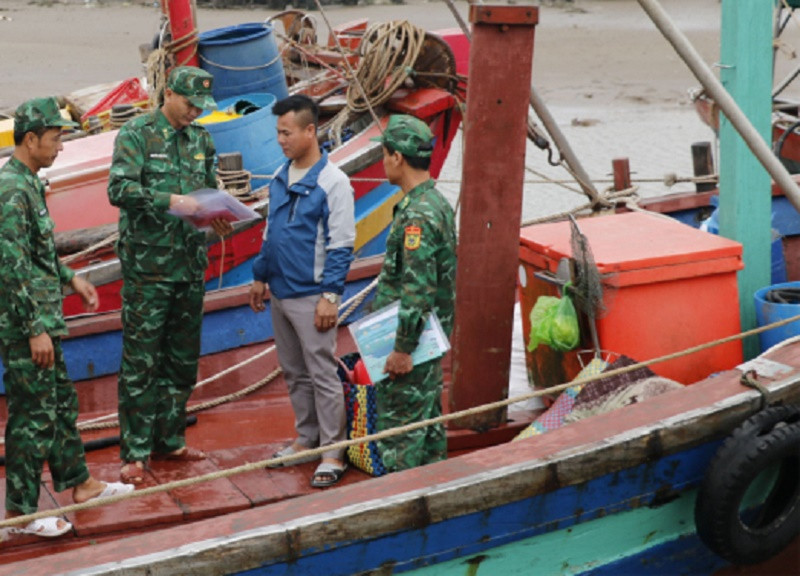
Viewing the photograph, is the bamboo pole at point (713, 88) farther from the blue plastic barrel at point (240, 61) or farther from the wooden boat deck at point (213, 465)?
the blue plastic barrel at point (240, 61)

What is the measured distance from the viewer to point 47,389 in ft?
14.9

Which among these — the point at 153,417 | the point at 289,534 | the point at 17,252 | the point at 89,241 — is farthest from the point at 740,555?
the point at 89,241

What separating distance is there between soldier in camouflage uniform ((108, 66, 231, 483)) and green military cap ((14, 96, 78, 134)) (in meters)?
0.49

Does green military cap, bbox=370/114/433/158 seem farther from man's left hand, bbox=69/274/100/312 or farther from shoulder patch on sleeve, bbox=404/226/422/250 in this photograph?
man's left hand, bbox=69/274/100/312

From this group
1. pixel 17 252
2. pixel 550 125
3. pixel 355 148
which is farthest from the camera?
pixel 355 148

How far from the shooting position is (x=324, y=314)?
193 inches

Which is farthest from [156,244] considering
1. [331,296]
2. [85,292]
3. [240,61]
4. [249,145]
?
[240,61]

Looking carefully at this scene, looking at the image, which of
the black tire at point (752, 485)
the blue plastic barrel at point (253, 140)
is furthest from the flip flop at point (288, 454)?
the blue plastic barrel at point (253, 140)

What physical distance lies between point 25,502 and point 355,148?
349 cm

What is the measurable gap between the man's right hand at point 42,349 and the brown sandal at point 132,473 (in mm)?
726

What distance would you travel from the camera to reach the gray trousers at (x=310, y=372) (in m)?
5.00

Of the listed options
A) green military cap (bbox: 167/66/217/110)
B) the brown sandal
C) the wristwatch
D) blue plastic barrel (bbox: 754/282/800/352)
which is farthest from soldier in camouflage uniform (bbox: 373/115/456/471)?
blue plastic barrel (bbox: 754/282/800/352)

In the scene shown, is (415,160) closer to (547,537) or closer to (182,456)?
(547,537)

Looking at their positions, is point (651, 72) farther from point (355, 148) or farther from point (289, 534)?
point (289, 534)
